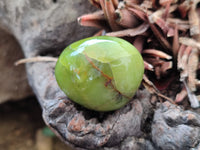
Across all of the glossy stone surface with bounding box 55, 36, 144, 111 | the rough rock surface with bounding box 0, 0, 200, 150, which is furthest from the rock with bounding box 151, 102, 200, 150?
the glossy stone surface with bounding box 55, 36, 144, 111

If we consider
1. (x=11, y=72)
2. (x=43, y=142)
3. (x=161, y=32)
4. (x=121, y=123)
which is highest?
(x=161, y=32)

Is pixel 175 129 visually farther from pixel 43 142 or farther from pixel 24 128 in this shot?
pixel 24 128

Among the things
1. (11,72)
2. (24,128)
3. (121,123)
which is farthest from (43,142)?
(121,123)

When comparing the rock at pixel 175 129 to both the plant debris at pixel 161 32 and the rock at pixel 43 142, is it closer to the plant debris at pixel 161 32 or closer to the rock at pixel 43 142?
the plant debris at pixel 161 32

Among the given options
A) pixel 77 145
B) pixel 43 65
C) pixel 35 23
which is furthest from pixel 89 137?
pixel 35 23

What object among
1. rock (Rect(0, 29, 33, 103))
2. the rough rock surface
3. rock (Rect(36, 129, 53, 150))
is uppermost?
the rough rock surface

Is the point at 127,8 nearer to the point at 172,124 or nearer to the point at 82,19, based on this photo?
the point at 82,19

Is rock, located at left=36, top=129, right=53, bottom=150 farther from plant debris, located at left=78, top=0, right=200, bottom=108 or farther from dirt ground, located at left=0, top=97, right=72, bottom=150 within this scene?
plant debris, located at left=78, top=0, right=200, bottom=108
